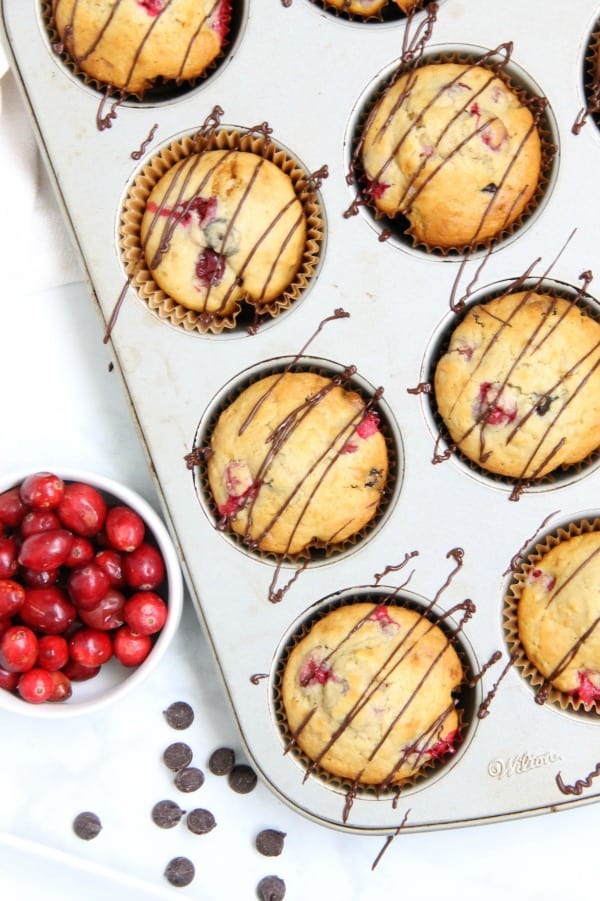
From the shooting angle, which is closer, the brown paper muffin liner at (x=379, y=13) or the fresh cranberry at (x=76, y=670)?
the brown paper muffin liner at (x=379, y=13)

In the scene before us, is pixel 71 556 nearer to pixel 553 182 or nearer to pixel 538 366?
pixel 538 366

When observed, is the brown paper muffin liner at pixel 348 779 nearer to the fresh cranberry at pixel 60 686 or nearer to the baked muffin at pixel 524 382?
the baked muffin at pixel 524 382

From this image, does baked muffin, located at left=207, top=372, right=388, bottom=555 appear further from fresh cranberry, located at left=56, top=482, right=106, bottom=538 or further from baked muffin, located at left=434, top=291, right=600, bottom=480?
fresh cranberry, located at left=56, top=482, right=106, bottom=538

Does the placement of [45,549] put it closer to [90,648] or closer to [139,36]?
[90,648]

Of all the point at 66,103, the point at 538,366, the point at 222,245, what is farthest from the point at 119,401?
the point at 538,366

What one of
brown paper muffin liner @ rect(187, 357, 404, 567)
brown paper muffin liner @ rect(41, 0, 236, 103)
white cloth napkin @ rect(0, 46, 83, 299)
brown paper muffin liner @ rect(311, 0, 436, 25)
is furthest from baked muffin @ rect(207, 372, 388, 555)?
brown paper muffin liner @ rect(311, 0, 436, 25)

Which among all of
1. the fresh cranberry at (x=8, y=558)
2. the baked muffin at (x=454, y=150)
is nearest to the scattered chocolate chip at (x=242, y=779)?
the fresh cranberry at (x=8, y=558)
